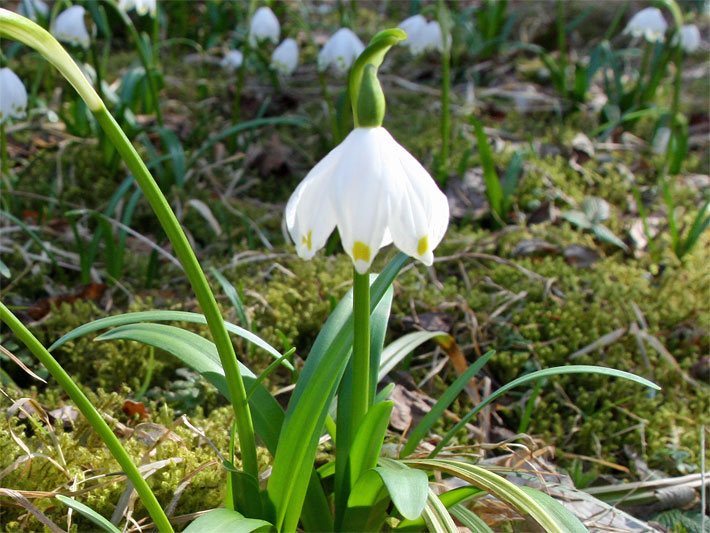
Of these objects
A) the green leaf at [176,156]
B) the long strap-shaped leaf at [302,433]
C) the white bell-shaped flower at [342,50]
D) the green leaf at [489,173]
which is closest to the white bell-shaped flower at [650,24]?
the green leaf at [489,173]

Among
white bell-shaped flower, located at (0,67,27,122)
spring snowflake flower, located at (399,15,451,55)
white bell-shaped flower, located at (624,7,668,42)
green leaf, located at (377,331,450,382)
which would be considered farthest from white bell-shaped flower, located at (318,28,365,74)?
green leaf, located at (377,331,450,382)

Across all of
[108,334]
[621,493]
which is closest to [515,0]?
[621,493]

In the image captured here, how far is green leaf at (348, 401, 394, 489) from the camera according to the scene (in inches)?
47.1

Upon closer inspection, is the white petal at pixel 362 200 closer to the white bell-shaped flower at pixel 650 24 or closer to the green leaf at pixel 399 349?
the green leaf at pixel 399 349

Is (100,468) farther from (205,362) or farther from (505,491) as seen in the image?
(505,491)

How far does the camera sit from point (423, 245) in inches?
37.8

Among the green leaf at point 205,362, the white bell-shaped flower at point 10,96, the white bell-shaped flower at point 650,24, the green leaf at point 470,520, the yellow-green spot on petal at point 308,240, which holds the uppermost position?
the white bell-shaped flower at point 650,24

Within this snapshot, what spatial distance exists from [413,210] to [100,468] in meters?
0.80

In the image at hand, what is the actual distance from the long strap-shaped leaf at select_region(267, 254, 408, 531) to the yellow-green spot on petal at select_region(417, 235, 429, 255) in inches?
12.1

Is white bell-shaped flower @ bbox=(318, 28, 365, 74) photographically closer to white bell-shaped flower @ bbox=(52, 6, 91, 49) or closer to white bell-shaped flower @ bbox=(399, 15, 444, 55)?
white bell-shaped flower @ bbox=(399, 15, 444, 55)

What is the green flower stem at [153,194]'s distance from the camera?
0.91 metres

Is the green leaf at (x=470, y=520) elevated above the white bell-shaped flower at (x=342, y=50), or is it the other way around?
the white bell-shaped flower at (x=342, y=50)

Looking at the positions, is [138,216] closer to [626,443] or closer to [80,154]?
[80,154]

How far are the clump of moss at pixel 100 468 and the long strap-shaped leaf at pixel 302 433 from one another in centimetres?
19
